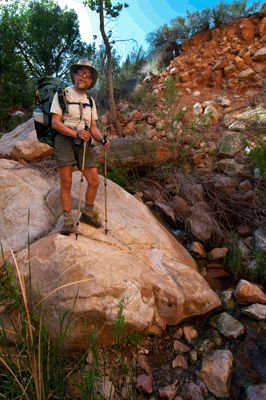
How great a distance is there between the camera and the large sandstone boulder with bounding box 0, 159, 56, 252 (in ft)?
11.6

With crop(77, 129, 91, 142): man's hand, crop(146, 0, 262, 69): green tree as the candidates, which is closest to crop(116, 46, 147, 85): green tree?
crop(146, 0, 262, 69): green tree

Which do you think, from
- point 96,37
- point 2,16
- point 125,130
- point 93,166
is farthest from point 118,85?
point 2,16

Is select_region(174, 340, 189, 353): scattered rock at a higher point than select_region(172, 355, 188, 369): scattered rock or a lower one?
higher

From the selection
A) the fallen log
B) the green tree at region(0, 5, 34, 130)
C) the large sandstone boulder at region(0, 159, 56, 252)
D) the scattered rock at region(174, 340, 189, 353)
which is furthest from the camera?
the green tree at region(0, 5, 34, 130)

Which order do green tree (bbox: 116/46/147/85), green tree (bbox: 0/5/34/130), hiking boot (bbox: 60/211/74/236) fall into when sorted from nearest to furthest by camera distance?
hiking boot (bbox: 60/211/74/236) → green tree (bbox: 116/46/147/85) → green tree (bbox: 0/5/34/130)

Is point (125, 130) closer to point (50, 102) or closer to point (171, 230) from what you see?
point (171, 230)

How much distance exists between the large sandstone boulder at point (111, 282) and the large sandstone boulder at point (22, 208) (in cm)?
38

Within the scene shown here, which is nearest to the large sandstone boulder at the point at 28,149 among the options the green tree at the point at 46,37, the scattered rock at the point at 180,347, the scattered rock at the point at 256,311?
the scattered rock at the point at 180,347

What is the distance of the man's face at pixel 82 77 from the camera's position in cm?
294

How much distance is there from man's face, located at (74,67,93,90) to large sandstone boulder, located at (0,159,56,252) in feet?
5.68

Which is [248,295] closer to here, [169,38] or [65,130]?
[65,130]

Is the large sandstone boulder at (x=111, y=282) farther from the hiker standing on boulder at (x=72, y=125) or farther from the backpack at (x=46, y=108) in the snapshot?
the backpack at (x=46, y=108)

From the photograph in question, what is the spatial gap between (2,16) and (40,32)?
9.66 feet

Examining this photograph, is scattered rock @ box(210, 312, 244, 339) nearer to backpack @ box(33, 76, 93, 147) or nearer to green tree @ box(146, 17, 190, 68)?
backpack @ box(33, 76, 93, 147)
